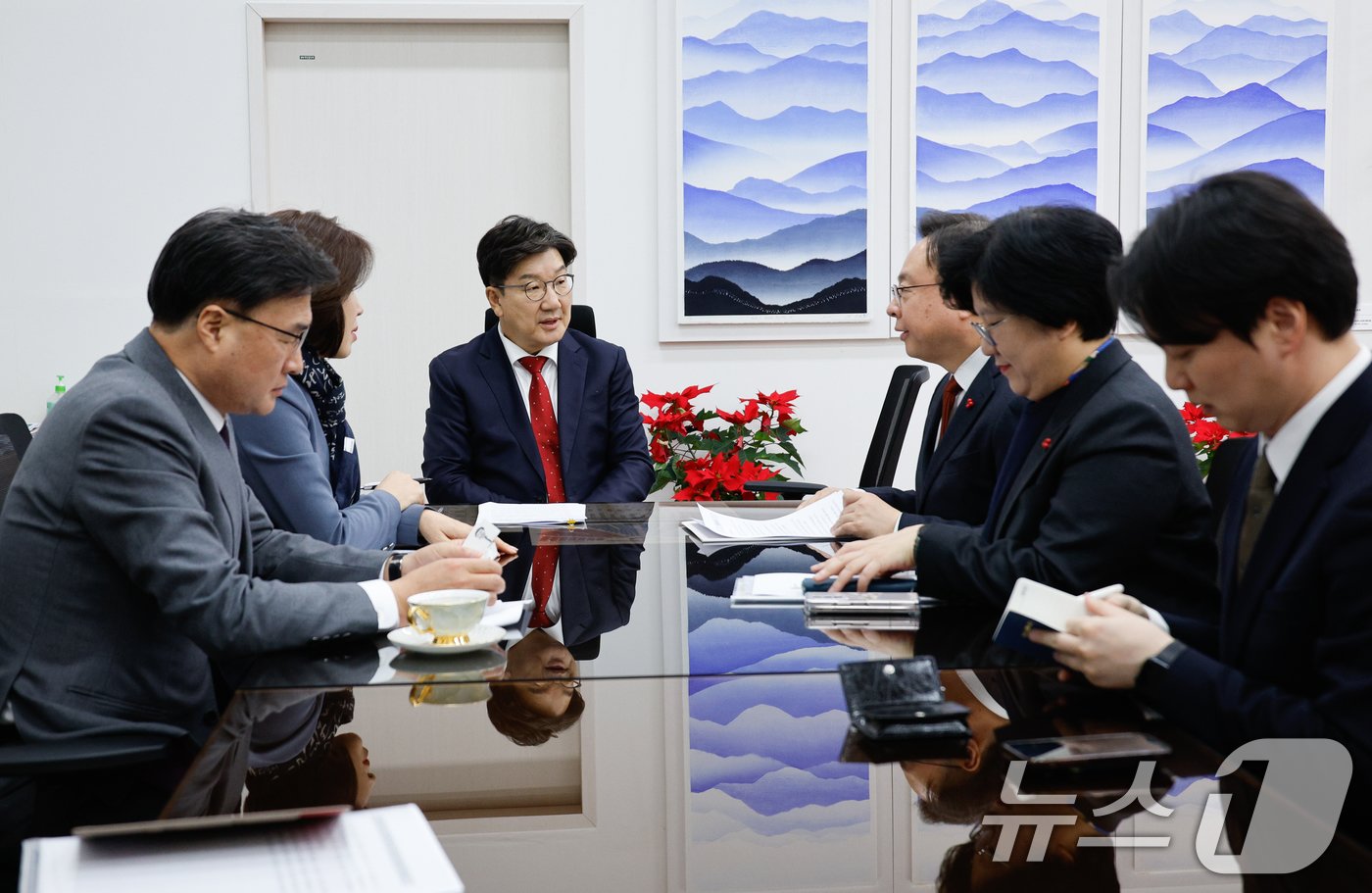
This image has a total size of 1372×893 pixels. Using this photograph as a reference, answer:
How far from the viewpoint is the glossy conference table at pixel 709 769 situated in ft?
3.25

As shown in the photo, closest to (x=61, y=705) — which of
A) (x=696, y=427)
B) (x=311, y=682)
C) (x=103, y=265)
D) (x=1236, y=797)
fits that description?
(x=311, y=682)

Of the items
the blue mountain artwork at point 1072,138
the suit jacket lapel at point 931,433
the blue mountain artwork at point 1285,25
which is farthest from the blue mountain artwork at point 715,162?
the suit jacket lapel at point 931,433

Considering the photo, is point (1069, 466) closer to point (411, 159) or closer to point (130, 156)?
point (411, 159)

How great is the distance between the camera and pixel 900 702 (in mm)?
1277

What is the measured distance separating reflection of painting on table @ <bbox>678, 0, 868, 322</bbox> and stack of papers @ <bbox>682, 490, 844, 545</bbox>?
2314mm

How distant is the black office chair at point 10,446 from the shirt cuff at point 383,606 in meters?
0.80

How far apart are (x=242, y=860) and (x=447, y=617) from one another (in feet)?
2.17

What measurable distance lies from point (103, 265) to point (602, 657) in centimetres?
401

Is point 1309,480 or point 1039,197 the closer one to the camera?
point 1309,480

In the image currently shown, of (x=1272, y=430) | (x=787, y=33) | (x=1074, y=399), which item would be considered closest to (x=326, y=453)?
(x=1074, y=399)

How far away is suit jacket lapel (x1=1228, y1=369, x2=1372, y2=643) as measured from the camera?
1.24 metres

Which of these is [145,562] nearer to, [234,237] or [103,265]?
[234,237]

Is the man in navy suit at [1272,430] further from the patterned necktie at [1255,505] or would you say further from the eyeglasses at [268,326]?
the eyeglasses at [268,326]

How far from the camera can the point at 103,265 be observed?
484 cm
